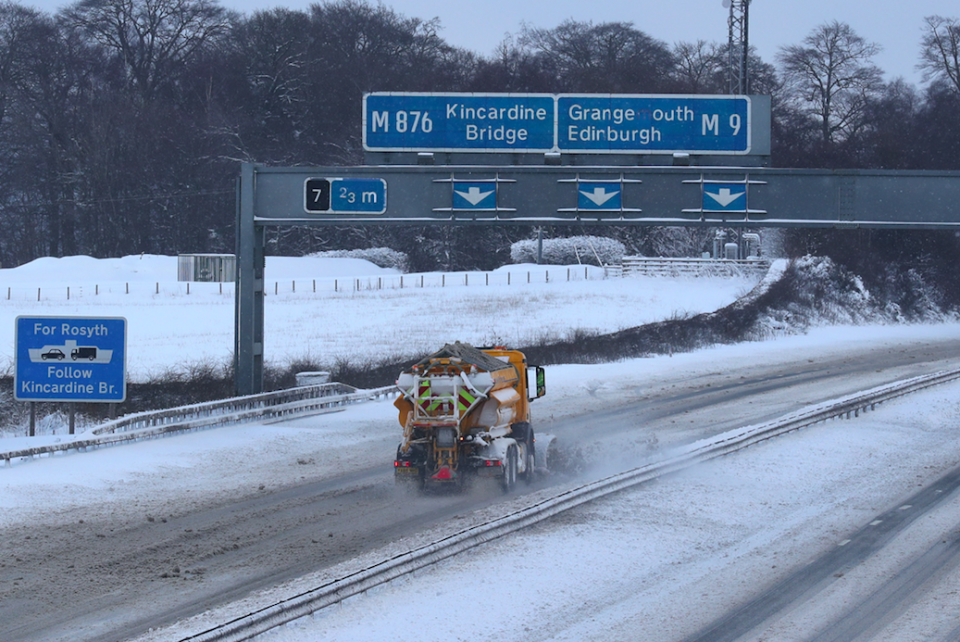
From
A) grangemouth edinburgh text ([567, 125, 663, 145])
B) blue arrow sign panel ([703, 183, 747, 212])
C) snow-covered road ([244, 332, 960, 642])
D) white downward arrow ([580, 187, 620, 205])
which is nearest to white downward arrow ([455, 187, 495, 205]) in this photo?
white downward arrow ([580, 187, 620, 205])

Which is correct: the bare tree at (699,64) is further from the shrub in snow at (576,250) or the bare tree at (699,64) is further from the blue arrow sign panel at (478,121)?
the blue arrow sign panel at (478,121)

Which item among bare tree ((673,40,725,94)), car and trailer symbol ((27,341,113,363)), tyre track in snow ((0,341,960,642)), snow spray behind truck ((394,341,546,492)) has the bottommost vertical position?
tyre track in snow ((0,341,960,642))

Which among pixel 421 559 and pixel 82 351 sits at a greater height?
pixel 82 351

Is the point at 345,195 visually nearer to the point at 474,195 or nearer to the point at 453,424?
the point at 474,195

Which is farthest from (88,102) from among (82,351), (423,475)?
Answer: (423,475)

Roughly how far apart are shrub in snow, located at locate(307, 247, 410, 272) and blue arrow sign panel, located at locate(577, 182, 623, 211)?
160ft

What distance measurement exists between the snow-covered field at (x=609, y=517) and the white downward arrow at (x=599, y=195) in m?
4.56

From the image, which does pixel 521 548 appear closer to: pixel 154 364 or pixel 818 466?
pixel 818 466

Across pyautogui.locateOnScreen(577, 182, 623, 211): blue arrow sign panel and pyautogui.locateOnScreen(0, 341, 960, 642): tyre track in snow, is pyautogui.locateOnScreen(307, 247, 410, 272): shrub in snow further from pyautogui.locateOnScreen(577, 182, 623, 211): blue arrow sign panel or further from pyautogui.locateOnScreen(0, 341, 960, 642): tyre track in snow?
pyautogui.locateOnScreen(0, 341, 960, 642): tyre track in snow

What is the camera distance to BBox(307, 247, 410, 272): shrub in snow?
70.8 metres

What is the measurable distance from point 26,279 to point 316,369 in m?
37.6

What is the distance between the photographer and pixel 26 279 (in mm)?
58562

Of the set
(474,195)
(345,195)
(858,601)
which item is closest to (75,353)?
(345,195)

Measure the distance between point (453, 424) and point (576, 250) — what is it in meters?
55.2
